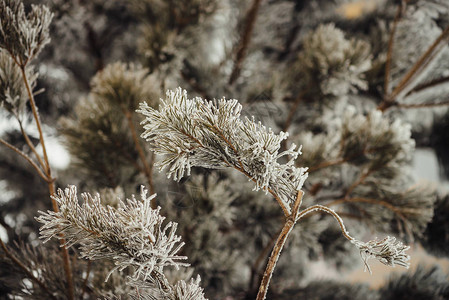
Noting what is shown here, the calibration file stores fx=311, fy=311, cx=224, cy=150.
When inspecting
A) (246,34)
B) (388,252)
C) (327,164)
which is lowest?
(388,252)

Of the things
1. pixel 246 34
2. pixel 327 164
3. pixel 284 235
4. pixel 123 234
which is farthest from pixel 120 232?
pixel 246 34

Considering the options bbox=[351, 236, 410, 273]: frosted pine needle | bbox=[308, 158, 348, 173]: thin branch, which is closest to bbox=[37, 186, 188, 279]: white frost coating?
bbox=[351, 236, 410, 273]: frosted pine needle

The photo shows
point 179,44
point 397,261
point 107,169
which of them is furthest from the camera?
point 179,44

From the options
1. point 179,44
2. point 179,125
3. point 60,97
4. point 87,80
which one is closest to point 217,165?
point 179,125

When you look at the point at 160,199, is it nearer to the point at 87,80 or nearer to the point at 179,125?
the point at 179,125

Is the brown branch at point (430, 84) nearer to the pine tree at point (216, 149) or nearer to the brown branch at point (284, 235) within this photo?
the pine tree at point (216, 149)

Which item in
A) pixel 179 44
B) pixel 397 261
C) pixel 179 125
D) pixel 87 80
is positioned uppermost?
pixel 87 80

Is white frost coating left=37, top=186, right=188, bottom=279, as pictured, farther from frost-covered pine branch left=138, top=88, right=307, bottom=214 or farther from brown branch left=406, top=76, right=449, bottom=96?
brown branch left=406, top=76, right=449, bottom=96

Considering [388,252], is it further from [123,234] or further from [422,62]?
[422,62]
